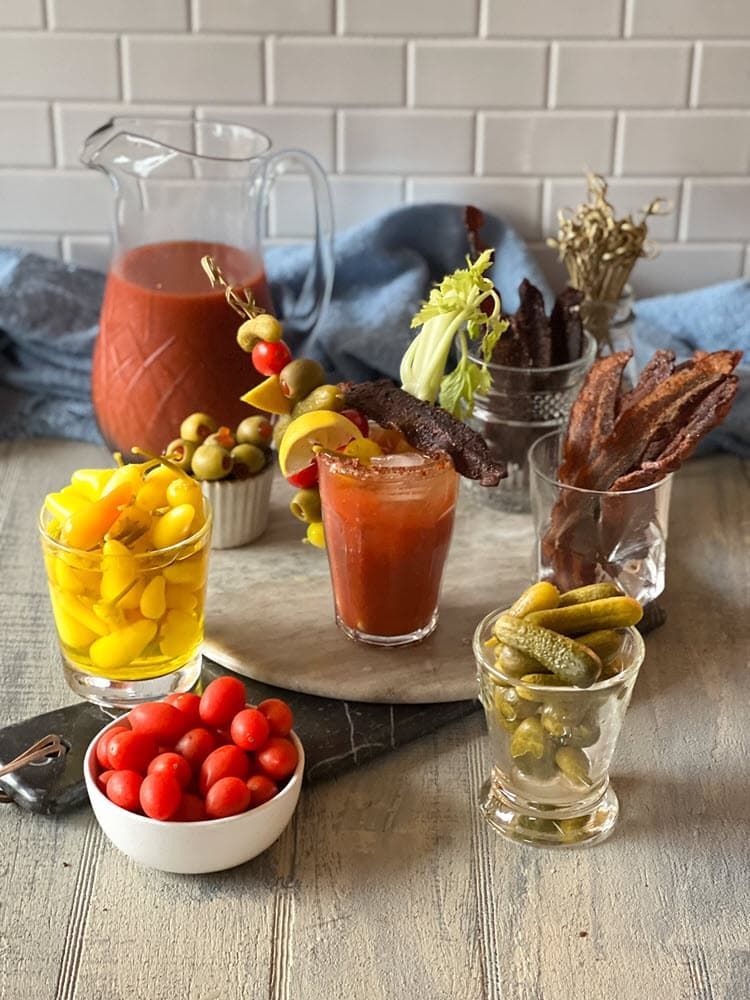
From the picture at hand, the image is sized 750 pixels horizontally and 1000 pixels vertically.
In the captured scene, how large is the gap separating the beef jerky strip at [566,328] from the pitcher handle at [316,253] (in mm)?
273

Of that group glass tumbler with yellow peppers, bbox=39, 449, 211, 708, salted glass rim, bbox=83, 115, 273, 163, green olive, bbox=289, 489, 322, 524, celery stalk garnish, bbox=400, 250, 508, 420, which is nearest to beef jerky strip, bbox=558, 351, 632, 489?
celery stalk garnish, bbox=400, 250, 508, 420

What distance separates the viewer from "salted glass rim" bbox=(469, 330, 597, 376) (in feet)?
4.38

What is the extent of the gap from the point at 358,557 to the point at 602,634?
245mm

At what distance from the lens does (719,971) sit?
86 centimetres

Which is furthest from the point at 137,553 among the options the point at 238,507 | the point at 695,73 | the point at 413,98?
the point at 695,73

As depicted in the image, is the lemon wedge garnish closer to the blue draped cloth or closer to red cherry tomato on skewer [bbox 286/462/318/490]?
red cherry tomato on skewer [bbox 286/462/318/490]

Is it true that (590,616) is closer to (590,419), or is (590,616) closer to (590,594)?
(590,594)

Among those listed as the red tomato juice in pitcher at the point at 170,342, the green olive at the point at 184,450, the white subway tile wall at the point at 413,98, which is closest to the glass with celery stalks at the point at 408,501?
the green olive at the point at 184,450

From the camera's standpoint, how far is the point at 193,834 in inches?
35.1

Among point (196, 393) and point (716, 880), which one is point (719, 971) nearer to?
point (716, 880)

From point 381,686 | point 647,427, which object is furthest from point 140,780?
point 647,427

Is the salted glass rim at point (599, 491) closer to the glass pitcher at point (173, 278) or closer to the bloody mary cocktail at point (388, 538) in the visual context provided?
the bloody mary cocktail at point (388, 538)

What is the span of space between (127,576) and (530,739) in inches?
12.6

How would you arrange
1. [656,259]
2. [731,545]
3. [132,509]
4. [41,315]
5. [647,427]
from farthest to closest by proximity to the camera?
Result: 1. [656,259]
2. [41,315]
3. [731,545]
4. [647,427]
5. [132,509]
